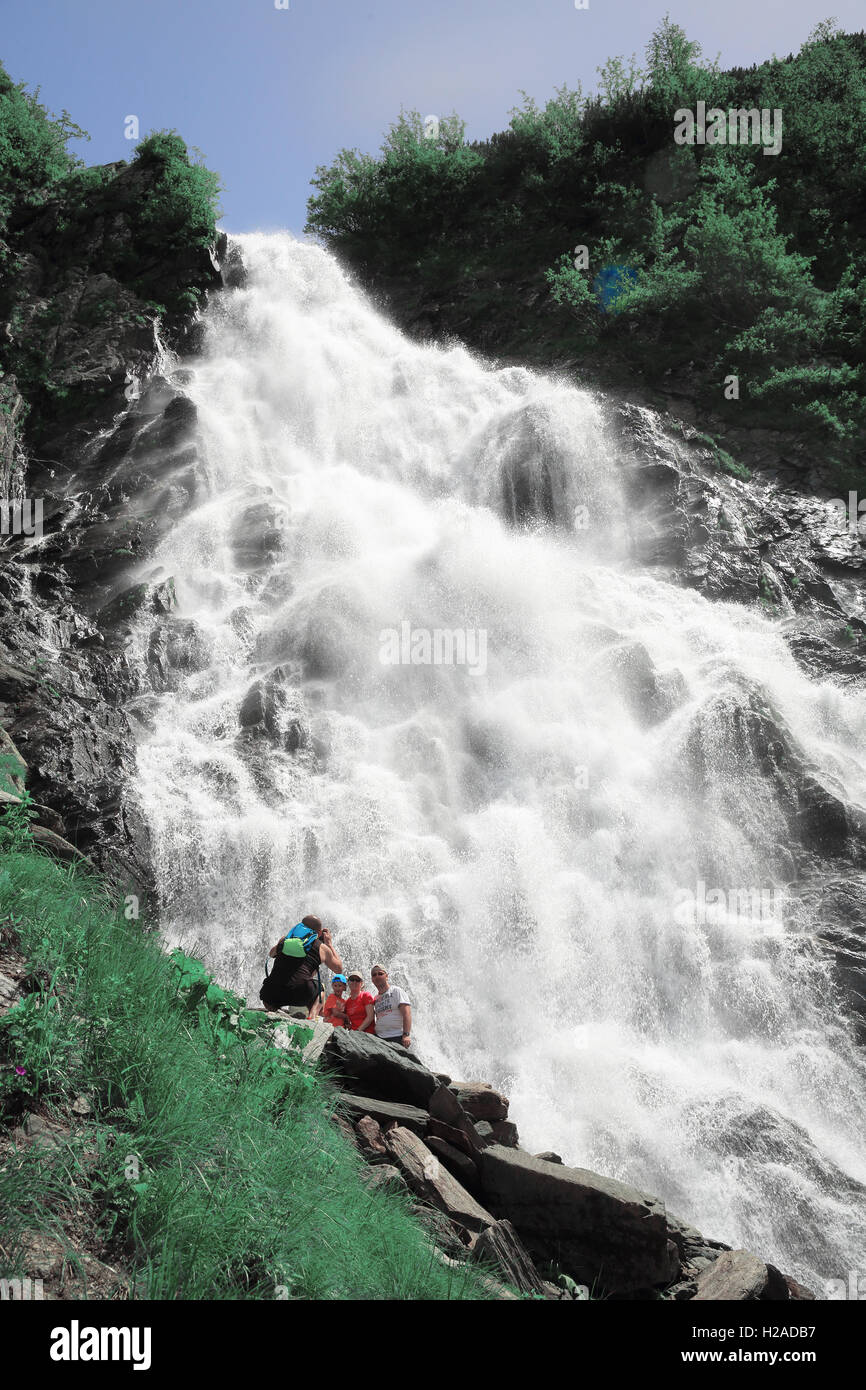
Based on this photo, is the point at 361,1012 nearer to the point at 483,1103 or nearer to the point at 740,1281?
the point at 483,1103

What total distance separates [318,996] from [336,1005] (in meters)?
0.33

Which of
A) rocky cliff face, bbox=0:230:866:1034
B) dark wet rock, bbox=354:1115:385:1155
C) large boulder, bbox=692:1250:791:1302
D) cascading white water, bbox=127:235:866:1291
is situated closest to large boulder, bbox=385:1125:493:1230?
dark wet rock, bbox=354:1115:385:1155

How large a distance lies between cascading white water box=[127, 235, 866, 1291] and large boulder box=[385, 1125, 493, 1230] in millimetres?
3472

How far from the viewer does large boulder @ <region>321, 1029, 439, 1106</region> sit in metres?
5.91

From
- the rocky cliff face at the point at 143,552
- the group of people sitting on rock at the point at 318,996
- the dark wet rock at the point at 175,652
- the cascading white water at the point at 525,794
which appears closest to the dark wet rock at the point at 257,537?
the cascading white water at the point at 525,794

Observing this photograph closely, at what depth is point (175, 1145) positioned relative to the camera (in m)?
3.24

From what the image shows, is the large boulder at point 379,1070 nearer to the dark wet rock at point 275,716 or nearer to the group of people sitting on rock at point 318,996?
the group of people sitting on rock at point 318,996

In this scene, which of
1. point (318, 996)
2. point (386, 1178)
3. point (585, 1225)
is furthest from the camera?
point (318, 996)

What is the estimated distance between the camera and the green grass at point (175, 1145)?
9.51ft

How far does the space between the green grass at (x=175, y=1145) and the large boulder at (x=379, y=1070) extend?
133 centimetres

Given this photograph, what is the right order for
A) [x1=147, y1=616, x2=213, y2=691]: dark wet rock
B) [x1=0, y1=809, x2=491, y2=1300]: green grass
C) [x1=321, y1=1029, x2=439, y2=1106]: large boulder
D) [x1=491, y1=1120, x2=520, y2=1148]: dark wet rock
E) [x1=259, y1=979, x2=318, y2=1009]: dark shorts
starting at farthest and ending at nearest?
[x1=147, y1=616, x2=213, y2=691]: dark wet rock < [x1=259, y1=979, x2=318, y2=1009]: dark shorts < [x1=491, y1=1120, x2=520, y2=1148]: dark wet rock < [x1=321, y1=1029, x2=439, y2=1106]: large boulder < [x1=0, y1=809, x2=491, y2=1300]: green grass

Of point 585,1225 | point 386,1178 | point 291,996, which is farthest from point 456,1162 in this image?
point 291,996

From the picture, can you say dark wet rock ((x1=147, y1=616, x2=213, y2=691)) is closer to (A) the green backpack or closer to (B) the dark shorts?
(A) the green backpack
